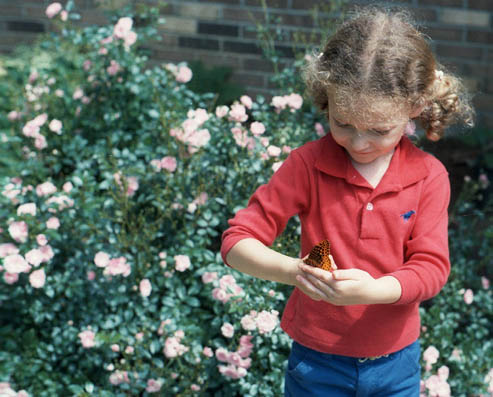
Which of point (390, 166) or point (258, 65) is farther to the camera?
point (258, 65)

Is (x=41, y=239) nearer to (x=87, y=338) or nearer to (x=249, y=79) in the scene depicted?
(x=87, y=338)

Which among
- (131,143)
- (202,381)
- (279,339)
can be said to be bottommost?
(202,381)

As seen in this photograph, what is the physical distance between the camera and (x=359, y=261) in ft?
5.19

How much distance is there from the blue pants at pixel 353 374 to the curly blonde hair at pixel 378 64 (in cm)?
64

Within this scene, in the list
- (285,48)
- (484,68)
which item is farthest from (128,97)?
(484,68)

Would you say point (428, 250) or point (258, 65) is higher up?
point (428, 250)

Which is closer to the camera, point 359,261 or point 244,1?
point 359,261

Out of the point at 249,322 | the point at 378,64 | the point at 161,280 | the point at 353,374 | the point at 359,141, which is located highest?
the point at 378,64

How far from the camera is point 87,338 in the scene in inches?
94.7

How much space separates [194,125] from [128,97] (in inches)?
27.7

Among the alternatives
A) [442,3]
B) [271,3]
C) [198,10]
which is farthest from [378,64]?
[198,10]

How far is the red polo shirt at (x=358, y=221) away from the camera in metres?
1.56

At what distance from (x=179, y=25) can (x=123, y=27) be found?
138 cm

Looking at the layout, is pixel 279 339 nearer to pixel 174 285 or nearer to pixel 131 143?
pixel 174 285
